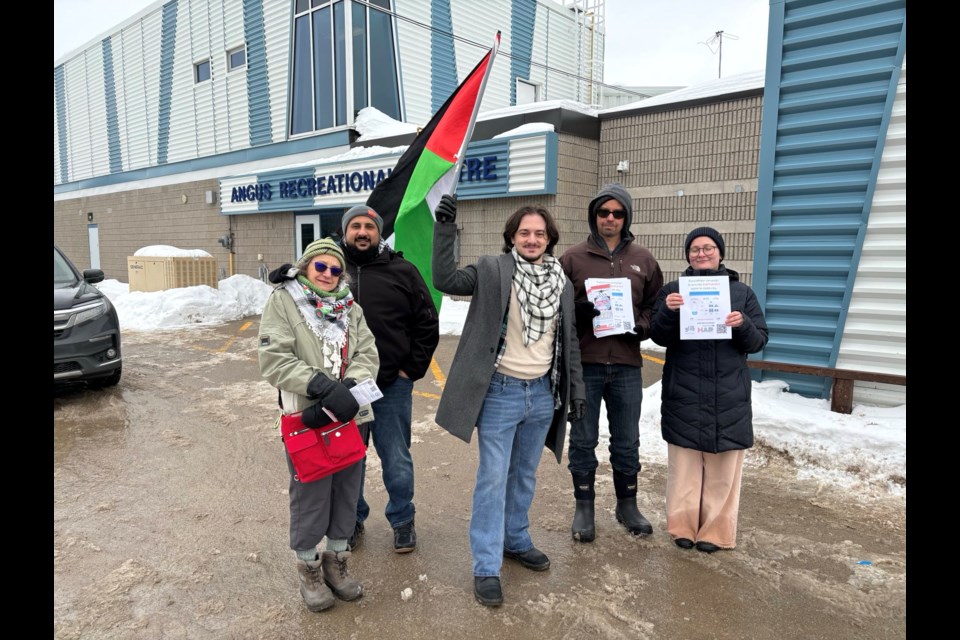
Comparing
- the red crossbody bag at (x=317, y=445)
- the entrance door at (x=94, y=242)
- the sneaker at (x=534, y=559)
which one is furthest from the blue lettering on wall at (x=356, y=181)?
the entrance door at (x=94, y=242)

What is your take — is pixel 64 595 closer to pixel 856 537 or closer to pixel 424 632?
pixel 424 632

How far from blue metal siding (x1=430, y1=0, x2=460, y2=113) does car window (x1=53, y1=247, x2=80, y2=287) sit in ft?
38.1

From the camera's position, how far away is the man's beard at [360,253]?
3.36m

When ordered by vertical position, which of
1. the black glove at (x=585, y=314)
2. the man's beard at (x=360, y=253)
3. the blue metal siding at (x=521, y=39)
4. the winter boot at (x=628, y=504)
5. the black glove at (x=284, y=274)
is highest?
the blue metal siding at (x=521, y=39)

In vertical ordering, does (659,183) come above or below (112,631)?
above

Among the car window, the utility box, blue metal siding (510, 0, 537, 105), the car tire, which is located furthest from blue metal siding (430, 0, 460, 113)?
the car tire

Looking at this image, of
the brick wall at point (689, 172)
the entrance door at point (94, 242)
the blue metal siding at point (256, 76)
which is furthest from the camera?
the entrance door at point (94, 242)

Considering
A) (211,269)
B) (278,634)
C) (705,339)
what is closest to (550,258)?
(705,339)

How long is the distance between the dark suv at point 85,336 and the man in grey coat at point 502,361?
5229 millimetres

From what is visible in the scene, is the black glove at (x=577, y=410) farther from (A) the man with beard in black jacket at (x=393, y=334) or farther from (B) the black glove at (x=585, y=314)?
(A) the man with beard in black jacket at (x=393, y=334)

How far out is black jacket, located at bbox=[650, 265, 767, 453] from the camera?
11.3ft
